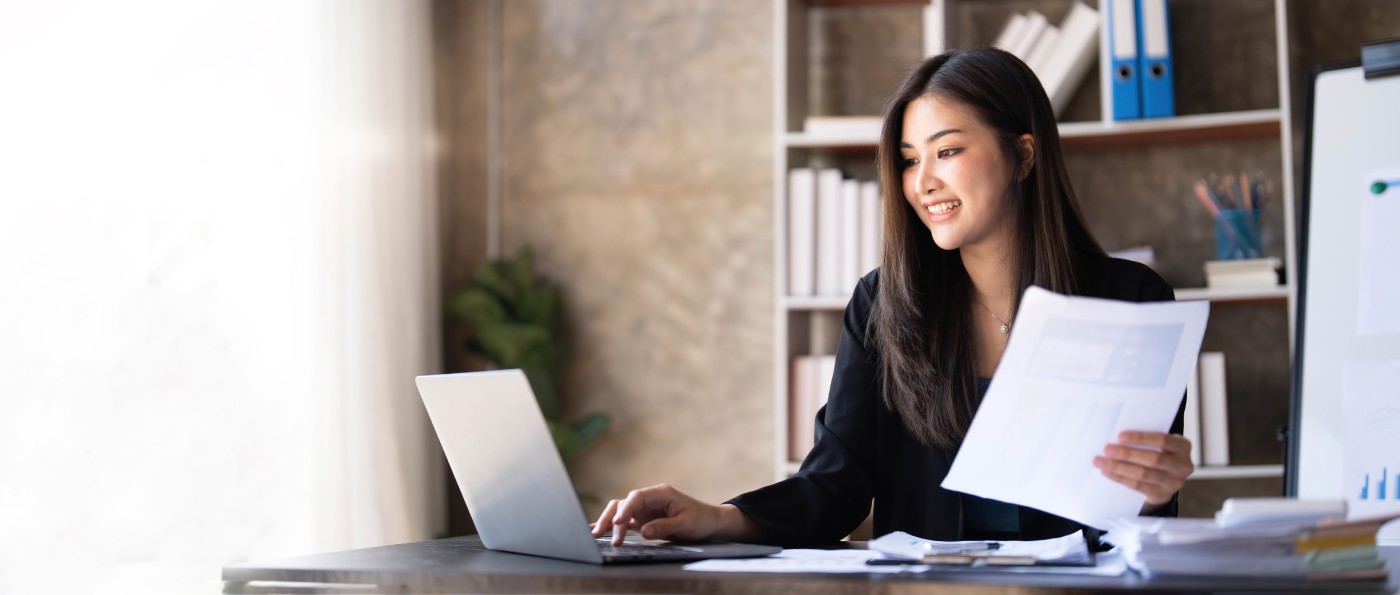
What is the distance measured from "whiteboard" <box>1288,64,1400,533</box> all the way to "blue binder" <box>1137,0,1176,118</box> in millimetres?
401

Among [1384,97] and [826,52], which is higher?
[826,52]

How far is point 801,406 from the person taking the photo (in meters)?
3.04

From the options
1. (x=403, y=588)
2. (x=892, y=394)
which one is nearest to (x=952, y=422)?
(x=892, y=394)

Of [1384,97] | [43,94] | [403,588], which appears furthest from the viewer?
[1384,97]

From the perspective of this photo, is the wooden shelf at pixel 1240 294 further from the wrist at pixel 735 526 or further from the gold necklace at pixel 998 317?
the wrist at pixel 735 526

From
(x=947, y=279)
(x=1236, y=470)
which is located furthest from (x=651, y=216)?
(x=947, y=279)

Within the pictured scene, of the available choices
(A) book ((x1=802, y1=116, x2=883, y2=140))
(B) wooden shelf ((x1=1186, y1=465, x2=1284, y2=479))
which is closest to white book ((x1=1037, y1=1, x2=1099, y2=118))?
(A) book ((x1=802, y1=116, x2=883, y2=140))

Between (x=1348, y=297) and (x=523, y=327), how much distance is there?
187 centimetres

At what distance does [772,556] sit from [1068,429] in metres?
0.31

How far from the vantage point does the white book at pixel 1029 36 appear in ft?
9.75

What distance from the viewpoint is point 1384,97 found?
2412 mm

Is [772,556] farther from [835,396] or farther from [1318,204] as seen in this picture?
[1318,204]

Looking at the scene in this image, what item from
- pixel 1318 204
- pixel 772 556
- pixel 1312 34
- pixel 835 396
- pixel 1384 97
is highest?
pixel 1312 34

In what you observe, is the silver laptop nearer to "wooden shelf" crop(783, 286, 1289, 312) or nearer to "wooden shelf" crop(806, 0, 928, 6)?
"wooden shelf" crop(783, 286, 1289, 312)
